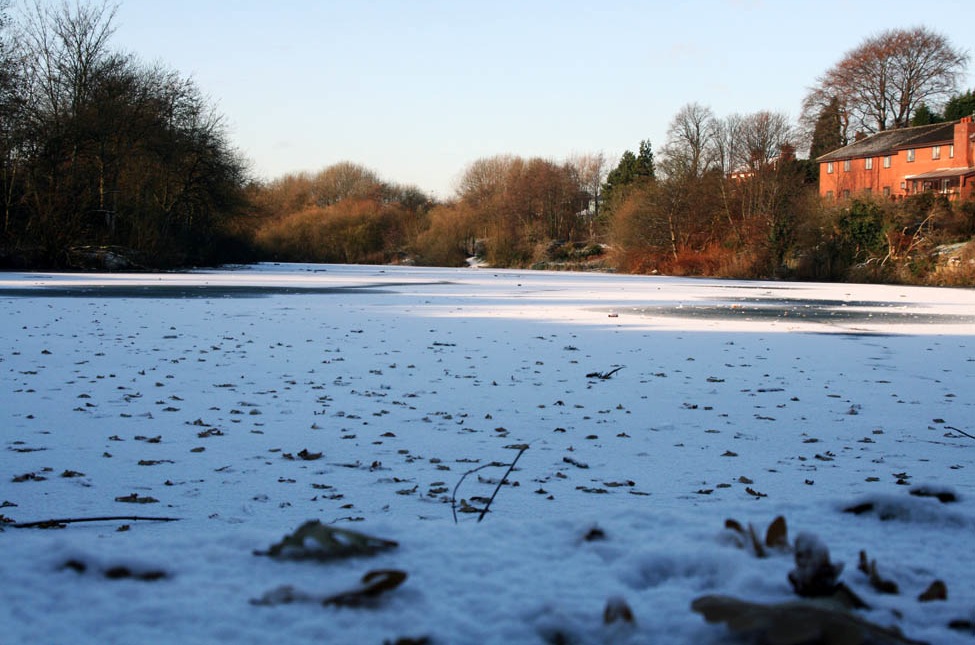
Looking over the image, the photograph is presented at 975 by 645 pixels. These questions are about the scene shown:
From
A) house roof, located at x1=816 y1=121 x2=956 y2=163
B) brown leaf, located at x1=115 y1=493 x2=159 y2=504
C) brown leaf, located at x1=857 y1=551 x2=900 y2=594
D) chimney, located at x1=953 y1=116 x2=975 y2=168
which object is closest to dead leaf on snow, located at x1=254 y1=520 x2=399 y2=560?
brown leaf, located at x1=857 y1=551 x2=900 y2=594

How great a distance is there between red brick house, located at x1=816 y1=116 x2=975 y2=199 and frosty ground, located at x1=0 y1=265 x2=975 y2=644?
46.4 m

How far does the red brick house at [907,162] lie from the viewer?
52.2 metres

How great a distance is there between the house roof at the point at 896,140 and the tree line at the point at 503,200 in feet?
13.7

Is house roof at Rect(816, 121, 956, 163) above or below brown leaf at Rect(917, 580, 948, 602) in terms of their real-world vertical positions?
above

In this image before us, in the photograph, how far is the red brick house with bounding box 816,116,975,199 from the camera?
52.2 m

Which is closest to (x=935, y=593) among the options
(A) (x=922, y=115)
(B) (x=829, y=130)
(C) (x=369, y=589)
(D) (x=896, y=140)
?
(C) (x=369, y=589)

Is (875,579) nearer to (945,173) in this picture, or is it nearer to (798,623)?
(798,623)

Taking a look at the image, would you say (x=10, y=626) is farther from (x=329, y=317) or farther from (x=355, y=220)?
(x=355, y=220)

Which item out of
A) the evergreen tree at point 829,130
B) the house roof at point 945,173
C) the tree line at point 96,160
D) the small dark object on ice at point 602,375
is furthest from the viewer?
the evergreen tree at point 829,130

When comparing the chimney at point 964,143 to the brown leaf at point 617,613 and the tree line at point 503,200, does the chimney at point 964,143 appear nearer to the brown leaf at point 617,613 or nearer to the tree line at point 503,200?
the tree line at point 503,200

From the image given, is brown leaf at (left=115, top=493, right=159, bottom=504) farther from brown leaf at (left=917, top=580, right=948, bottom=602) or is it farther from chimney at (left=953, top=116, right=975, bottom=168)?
chimney at (left=953, top=116, right=975, bottom=168)

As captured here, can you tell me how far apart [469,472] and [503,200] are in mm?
68819

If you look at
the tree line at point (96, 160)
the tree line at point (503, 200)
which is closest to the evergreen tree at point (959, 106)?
the tree line at point (503, 200)

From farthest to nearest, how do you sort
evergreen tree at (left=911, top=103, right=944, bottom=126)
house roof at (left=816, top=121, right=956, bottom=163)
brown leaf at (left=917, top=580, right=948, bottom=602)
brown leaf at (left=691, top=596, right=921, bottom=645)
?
evergreen tree at (left=911, top=103, right=944, bottom=126)
house roof at (left=816, top=121, right=956, bottom=163)
brown leaf at (left=917, top=580, right=948, bottom=602)
brown leaf at (left=691, top=596, right=921, bottom=645)
